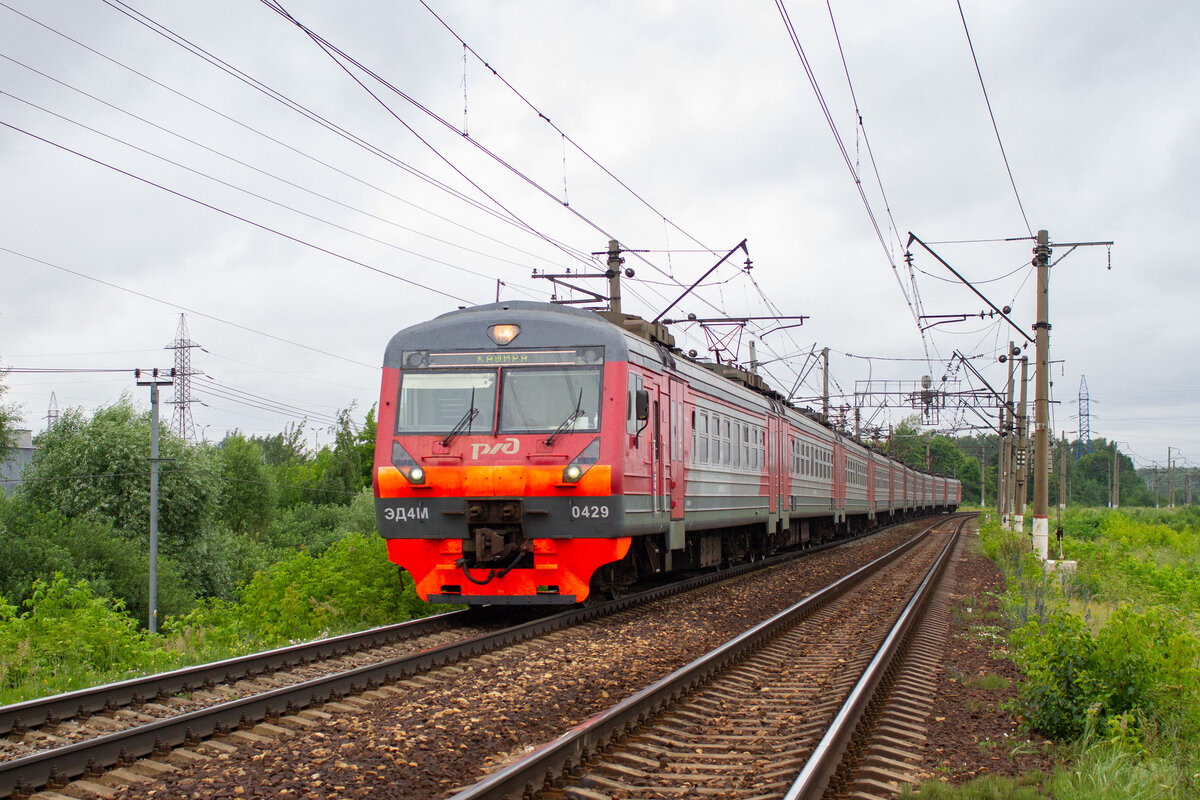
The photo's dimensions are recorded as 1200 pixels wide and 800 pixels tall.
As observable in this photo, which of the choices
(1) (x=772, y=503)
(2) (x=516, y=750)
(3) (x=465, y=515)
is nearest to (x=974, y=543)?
(1) (x=772, y=503)

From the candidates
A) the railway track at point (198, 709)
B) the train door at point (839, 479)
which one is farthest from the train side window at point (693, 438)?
the train door at point (839, 479)

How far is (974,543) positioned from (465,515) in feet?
86.5

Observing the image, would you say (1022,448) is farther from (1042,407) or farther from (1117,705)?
(1117,705)

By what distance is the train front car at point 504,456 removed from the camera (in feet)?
35.5

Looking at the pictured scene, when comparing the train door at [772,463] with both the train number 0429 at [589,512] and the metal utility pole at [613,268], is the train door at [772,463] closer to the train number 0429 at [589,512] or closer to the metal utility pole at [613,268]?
the metal utility pole at [613,268]

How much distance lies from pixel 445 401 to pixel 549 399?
1.13 meters

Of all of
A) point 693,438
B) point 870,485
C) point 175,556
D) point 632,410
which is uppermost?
point 632,410

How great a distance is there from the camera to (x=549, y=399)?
1115 centimetres

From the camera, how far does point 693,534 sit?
16.2 meters

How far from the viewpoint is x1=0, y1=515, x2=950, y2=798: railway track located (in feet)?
17.5

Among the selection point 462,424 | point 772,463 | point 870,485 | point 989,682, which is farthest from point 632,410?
point 870,485

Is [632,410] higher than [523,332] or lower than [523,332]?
lower

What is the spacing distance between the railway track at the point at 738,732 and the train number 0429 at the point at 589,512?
6.22 ft

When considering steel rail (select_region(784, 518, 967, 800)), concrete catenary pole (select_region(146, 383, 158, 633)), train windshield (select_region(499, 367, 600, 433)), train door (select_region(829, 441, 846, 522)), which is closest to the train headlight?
train windshield (select_region(499, 367, 600, 433))
